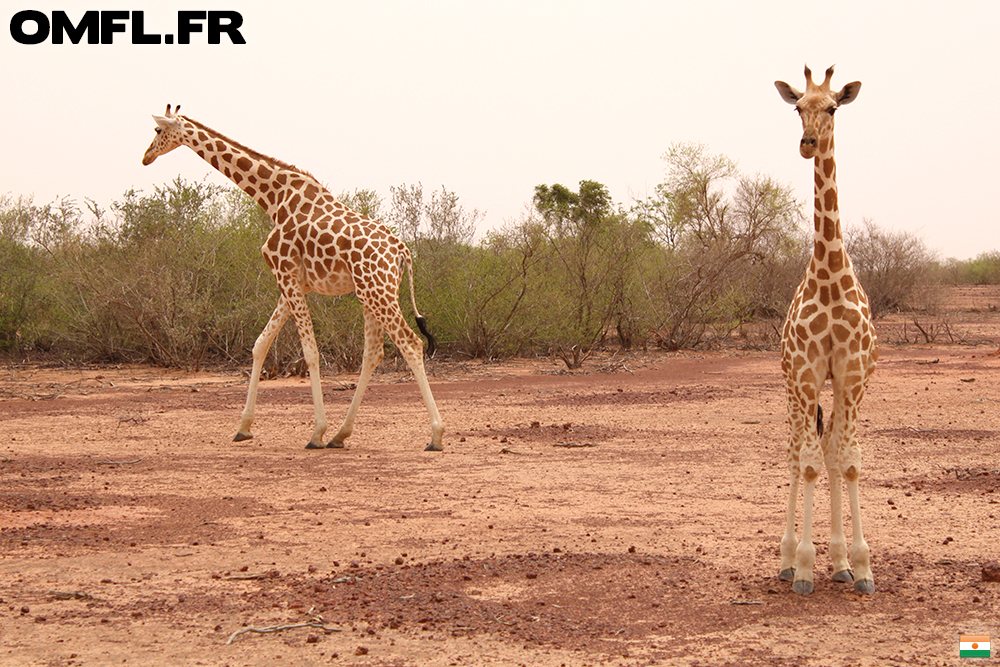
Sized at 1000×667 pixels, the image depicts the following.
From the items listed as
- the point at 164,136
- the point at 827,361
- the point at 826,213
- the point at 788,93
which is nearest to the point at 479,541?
the point at 827,361

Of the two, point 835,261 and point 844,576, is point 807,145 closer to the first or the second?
point 835,261

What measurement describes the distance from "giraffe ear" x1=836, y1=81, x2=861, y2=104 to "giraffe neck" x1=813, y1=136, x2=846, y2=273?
0.68 feet

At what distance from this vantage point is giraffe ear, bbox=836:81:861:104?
516 cm

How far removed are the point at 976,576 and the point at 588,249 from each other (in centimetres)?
1746

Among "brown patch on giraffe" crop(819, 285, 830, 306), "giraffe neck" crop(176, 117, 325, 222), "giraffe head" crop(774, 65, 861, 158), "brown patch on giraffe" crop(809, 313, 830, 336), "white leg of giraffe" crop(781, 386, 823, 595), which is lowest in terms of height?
"white leg of giraffe" crop(781, 386, 823, 595)

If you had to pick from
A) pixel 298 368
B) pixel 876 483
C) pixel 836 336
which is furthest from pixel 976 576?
pixel 298 368

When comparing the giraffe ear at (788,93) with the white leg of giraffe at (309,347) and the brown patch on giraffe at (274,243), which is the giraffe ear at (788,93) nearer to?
the white leg of giraffe at (309,347)

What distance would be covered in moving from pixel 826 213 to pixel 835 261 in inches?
11.2

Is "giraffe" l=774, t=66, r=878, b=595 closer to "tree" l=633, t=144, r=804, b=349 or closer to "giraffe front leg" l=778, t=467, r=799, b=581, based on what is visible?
"giraffe front leg" l=778, t=467, r=799, b=581

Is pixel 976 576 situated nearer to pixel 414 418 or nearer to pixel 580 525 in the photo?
pixel 580 525

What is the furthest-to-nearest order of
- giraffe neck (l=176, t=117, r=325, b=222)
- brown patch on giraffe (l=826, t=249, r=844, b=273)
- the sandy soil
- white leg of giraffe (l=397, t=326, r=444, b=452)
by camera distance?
giraffe neck (l=176, t=117, r=325, b=222)
white leg of giraffe (l=397, t=326, r=444, b=452)
brown patch on giraffe (l=826, t=249, r=844, b=273)
the sandy soil

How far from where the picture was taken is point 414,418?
1227 centimetres

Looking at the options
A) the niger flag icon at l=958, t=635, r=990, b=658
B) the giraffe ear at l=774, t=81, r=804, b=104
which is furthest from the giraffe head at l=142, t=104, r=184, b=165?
the niger flag icon at l=958, t=635, r=990, b=658

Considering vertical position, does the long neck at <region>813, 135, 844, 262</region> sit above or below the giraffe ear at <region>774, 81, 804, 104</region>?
below
